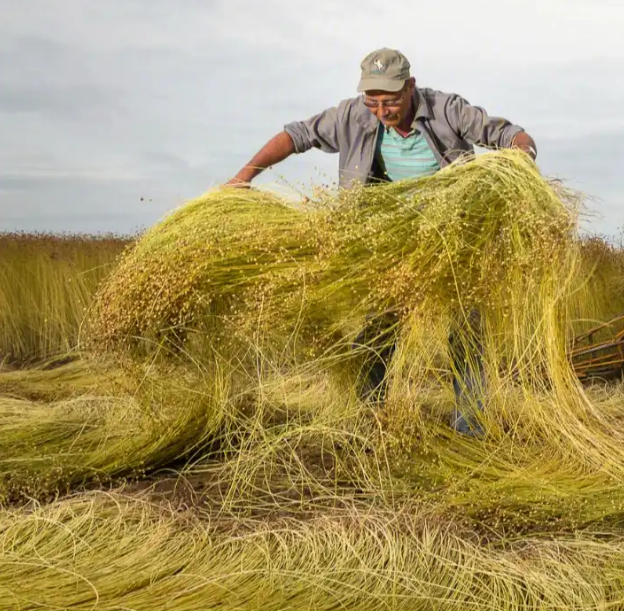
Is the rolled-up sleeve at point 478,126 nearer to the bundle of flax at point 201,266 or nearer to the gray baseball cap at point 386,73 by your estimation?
the gray baseball cap at point 386,73

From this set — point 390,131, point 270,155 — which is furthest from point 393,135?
point 270,155

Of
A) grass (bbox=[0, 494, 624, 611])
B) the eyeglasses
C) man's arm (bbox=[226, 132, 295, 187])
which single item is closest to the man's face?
the eyeglasses

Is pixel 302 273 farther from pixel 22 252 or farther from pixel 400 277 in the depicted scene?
pixel 22 252

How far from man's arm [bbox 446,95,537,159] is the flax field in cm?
42

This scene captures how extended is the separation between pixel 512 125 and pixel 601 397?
2.24 m

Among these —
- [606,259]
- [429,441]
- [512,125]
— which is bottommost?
[429,441]

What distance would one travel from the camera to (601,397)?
5750mm

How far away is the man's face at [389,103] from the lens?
14.2 ft

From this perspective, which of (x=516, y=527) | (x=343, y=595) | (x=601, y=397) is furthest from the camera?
(x=601, y=397)

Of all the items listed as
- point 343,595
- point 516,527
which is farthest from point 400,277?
point 343,595

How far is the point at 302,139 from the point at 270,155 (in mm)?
226

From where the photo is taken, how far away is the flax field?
2.95 metres

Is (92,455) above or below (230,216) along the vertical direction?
below

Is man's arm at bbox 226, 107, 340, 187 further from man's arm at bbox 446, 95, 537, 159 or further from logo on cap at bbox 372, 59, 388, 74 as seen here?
man's arm at bbox 446, 95, 537, 159
